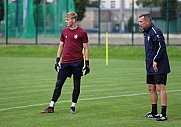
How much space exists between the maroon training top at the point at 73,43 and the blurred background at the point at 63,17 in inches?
995

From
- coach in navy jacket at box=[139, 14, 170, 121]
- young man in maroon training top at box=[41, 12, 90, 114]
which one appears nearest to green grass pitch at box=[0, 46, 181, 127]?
young man in maroon training top at box=[41, 12, 90, 114]

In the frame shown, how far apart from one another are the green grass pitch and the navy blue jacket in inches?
40.0

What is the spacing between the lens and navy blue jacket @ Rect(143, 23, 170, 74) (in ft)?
38.2

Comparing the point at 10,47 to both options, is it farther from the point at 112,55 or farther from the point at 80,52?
the point at 80,52

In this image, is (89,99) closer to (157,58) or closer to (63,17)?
(157,58)

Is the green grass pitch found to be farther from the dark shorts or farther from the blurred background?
the blurred background

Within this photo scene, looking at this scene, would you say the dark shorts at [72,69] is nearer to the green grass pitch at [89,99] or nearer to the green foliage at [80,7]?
the green grass pitch at [89,99]

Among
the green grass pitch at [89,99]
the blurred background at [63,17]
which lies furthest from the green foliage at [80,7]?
the green grass pitch at [89,99]

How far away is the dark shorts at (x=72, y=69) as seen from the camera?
41.6 ft

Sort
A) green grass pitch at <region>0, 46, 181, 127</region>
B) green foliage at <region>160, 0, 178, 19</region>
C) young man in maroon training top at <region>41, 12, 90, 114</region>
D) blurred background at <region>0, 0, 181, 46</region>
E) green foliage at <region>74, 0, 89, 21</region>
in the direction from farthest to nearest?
green foliage at <region>74, 0, 89, 21</region>
blurred background at <region>0, 0, 181, 46</region>
green foliage at <region>160, 0, 178, 19</region>
young man in maroon training top at <region>41, 12, 90, 114</region>
green grass pitch at <region>0, 46, 181, 127</region>

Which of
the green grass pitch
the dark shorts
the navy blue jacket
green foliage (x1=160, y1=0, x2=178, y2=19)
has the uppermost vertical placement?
green foliage (x1=160, y1=0, x2=178, y2=19)

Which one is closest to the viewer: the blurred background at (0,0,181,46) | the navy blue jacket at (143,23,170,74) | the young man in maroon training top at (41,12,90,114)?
the navy blue jacket at (143,23,170,74)

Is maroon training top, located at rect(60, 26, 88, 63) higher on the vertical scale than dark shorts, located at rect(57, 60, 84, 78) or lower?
higher

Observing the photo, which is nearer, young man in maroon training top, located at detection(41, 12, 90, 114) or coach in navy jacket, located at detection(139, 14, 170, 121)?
coach in navy jacket, located at detection(139, 14, 170, 121)
